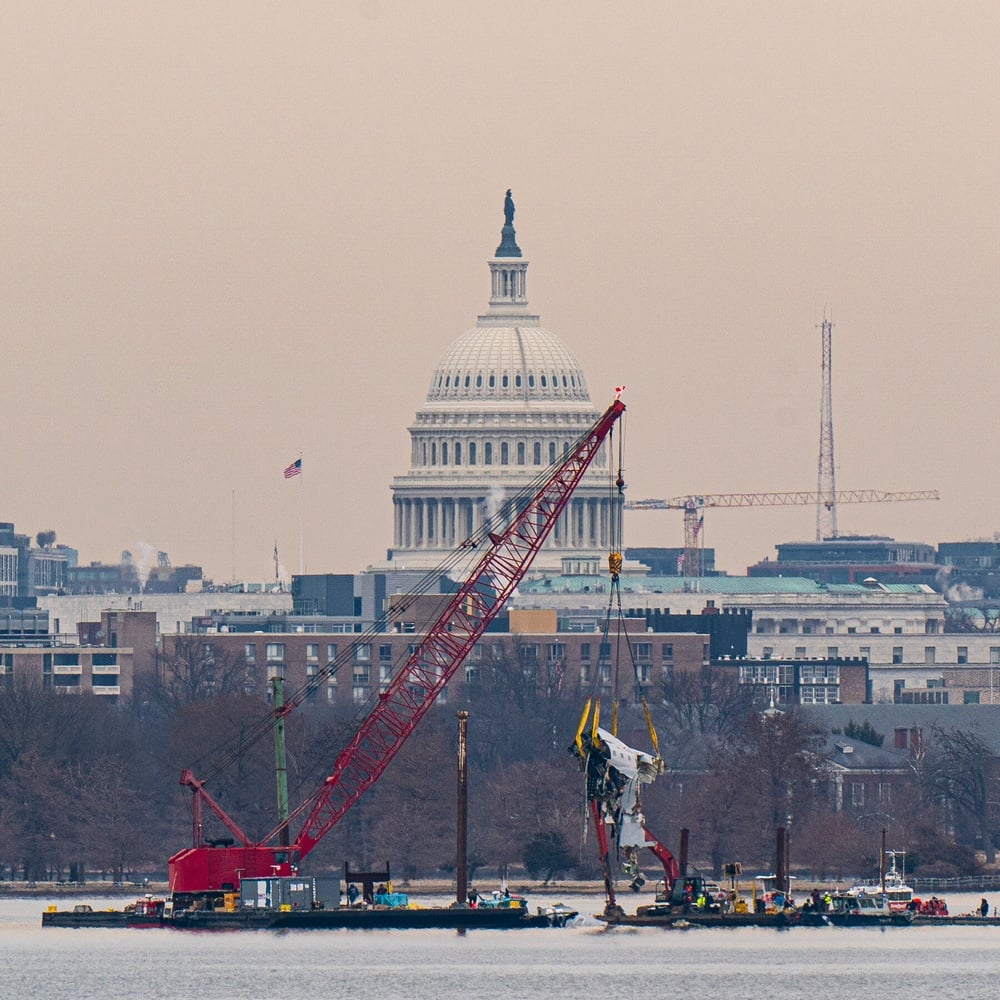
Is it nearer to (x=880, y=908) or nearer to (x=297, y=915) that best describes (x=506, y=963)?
(x=297, y=915)

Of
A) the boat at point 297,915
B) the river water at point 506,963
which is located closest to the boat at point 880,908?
the river water at point 506,963

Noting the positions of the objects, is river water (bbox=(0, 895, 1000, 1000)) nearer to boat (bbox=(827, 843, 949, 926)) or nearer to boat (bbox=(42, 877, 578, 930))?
boat (bbox=(42, 877, 578, 930))

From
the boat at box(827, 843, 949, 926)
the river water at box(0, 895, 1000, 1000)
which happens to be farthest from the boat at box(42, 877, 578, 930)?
the boat at box(827, 843, 949, 926)

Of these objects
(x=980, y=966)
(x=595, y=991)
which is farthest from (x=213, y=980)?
(x=980, y=966)

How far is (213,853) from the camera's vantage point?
7697 inches

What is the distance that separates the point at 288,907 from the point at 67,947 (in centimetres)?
1230

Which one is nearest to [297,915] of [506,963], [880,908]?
[506,963]

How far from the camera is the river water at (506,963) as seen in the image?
549 ft

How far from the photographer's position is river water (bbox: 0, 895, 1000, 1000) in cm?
16725

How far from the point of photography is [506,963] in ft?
577

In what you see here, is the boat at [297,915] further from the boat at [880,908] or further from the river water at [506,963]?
the boat at [880,908]

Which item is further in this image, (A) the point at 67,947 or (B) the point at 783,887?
(B) the point at 783,887

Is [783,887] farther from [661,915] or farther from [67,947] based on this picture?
[67,947]

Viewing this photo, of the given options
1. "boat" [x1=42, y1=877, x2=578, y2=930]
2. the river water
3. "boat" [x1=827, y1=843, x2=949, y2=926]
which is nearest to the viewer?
the river water
